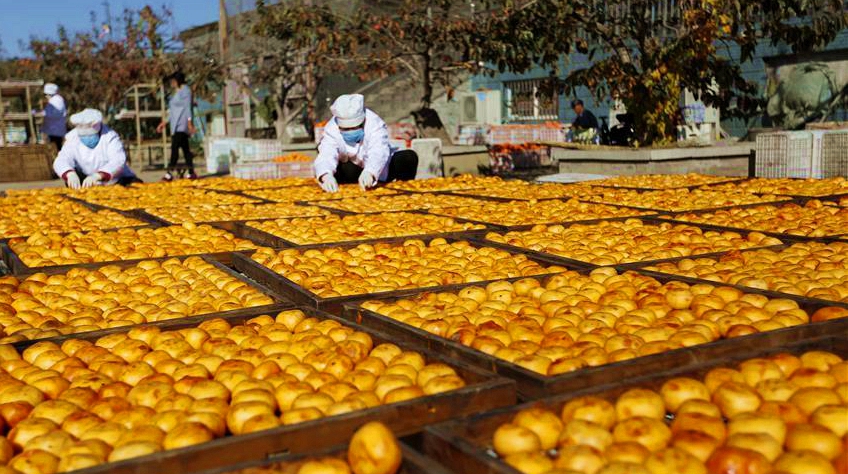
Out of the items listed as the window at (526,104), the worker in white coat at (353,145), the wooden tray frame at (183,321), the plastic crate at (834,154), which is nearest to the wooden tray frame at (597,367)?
the wooden tray frame at (183,321)

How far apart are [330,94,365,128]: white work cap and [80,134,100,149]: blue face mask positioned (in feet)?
10.0

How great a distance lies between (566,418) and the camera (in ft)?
6.14

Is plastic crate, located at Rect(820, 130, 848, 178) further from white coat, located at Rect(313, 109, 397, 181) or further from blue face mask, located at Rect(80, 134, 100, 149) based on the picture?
blue face mask, located at Rect(80, 134, 100, 149)

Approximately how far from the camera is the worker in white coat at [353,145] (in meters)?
7.82

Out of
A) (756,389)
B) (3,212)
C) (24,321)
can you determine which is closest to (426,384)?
(756,389)

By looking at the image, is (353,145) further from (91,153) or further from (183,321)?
(183,321)

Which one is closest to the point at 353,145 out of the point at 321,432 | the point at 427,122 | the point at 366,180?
the point at 366,180

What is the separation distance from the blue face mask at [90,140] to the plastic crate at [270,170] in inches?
69.6

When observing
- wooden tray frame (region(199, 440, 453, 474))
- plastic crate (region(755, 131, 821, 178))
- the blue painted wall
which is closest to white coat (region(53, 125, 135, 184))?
the blue painted wall

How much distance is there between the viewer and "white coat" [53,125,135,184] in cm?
918

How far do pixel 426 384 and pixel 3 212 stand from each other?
5.61 meters

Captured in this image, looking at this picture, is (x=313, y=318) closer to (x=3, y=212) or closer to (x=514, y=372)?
(x=514, y=372)

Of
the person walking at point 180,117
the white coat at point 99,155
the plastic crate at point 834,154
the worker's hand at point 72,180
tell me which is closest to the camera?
the plastic crate at point 834,154

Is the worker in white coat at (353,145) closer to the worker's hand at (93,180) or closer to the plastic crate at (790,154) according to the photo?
the worker's hand at (93,180)
